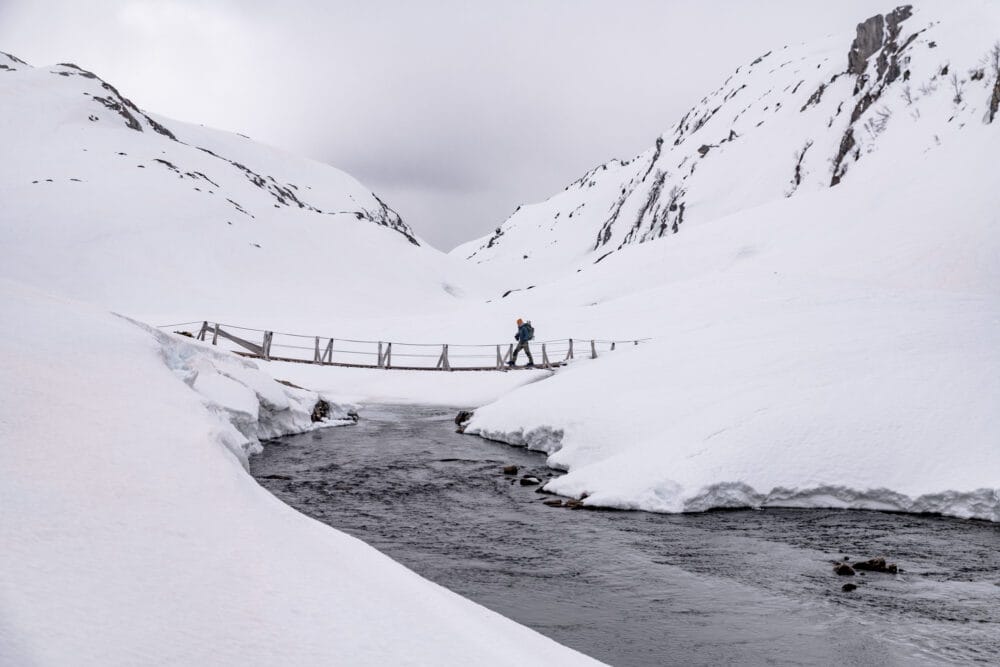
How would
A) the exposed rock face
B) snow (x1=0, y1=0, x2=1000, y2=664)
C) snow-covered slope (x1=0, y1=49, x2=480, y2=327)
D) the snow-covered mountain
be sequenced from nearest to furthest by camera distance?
snow (x1=0, y1=0, x2=1000, y2=664)
snow-covered slope (x1=0, y1=49, x2=480, y2=327)
the snow-covered mountain
the exposed rock face

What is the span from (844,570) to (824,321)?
39.9 feet

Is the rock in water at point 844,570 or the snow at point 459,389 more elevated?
the snow at point 459,389

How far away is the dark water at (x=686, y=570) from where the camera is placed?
273 inches

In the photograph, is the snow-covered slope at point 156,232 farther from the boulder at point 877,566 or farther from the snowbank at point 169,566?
the boulder at point 877,566

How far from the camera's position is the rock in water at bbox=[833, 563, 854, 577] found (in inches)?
350

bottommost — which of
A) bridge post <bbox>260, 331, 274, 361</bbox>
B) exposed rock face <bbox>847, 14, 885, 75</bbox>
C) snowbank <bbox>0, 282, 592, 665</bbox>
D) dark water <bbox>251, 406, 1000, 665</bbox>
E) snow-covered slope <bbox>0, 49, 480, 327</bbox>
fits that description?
dark water <bbox>251, 406, 1000, 665</bbox>

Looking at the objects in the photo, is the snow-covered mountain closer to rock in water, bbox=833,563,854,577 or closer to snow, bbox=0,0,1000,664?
snow, bbox=0,0,1000,664

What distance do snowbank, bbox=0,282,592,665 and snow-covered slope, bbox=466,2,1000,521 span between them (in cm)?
804

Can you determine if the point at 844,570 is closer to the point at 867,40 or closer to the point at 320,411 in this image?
the point at 320,411

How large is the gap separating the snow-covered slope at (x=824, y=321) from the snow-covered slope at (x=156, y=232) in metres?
24.4

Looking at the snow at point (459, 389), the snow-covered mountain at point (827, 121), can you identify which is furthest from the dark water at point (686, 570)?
the snow-covered mountain at point (827, 121)

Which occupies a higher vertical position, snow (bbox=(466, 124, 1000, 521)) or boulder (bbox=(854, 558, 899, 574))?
snow (bbox=(466, 124, 1000, 521))

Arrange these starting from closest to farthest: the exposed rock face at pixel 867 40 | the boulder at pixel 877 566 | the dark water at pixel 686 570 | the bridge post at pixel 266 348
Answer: the dark water at pixel 686 570 → the boulder at pixel 877 566 → the bridge post at pixel 266 348 → the exposed rock face at pixel 867 40

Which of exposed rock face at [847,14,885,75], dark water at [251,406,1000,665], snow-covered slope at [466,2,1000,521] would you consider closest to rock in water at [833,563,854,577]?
dark water at [251,406,1000,665]
